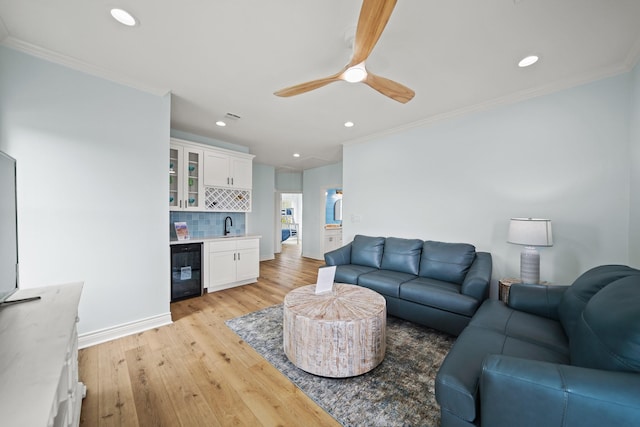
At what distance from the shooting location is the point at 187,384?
1809 millimetres

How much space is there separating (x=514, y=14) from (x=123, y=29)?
278 centimetres

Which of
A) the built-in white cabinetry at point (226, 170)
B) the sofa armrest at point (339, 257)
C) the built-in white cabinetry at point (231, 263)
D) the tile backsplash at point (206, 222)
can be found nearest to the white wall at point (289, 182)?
the tile backsplash at point (206, 222)

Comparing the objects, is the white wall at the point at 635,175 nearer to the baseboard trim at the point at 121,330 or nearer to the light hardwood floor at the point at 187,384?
the light hardwood floor at the point at 187,384

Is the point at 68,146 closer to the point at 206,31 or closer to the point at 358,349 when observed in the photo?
the point at 206,31

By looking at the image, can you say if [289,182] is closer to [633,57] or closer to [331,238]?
[331,238]

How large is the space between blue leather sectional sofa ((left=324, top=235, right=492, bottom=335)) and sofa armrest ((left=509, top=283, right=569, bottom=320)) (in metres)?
0.34

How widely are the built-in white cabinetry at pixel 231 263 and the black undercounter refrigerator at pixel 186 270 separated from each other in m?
0.14

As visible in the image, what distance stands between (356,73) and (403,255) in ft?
7.85

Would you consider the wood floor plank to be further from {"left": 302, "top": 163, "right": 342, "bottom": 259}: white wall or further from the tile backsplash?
{"left": 302, "top": 163, "right": 342, "bottom": 259}: white wall

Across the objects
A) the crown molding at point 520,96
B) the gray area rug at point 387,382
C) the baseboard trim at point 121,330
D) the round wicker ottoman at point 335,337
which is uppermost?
the crown molding at point 520,96

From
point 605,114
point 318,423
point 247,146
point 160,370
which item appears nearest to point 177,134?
point 247,146

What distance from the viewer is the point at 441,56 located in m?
2.04

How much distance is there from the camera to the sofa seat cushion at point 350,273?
312cm

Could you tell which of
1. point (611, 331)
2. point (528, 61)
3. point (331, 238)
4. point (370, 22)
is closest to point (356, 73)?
point (370, 22)
